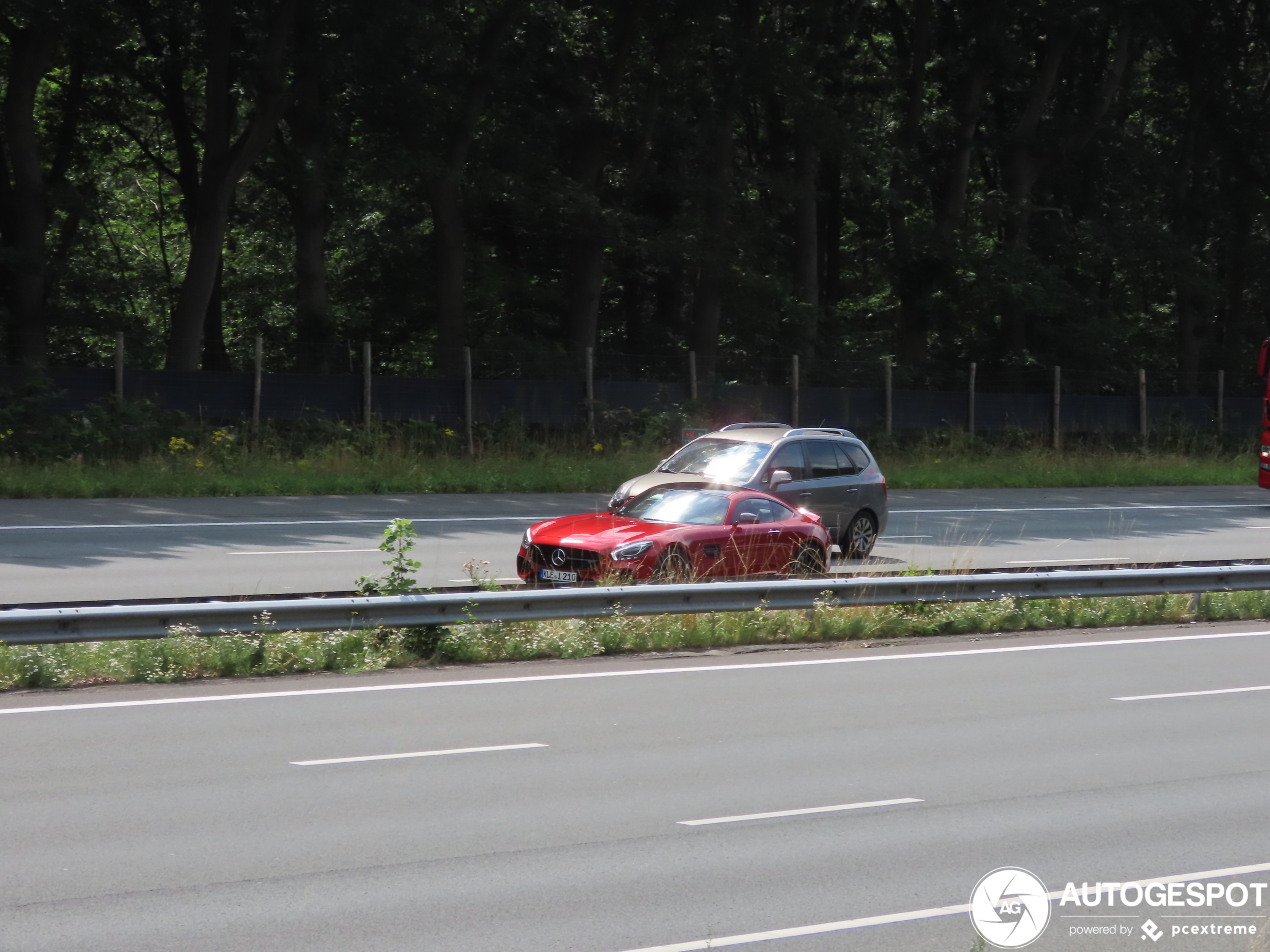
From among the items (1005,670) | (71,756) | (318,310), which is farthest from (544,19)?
(71,756)

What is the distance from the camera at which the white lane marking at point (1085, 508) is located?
81.8 feet

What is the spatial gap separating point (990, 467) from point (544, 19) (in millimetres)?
14949

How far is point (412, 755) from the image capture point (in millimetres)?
8109

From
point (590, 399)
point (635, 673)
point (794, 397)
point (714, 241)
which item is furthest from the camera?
point (714, 241)

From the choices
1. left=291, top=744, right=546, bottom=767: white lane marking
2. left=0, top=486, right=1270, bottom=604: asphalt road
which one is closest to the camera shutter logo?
left=291, top=744, right=546, bottom=767: white lane marking

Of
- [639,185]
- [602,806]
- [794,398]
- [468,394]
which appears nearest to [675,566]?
[602,806]

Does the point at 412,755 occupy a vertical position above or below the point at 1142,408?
below

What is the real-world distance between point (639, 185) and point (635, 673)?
1169 inches

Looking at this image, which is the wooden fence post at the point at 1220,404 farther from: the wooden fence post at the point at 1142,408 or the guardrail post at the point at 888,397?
the guardrail post at the point at 888,397

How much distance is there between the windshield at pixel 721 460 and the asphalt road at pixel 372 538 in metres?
1.63

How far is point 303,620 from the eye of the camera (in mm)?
10711

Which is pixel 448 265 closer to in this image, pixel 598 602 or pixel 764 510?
pixel 764 510

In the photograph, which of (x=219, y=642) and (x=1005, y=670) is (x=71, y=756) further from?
(x=1005, y=670)

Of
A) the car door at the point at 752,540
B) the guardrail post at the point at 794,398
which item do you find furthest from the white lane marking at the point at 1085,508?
the car door at the point at 752,540
